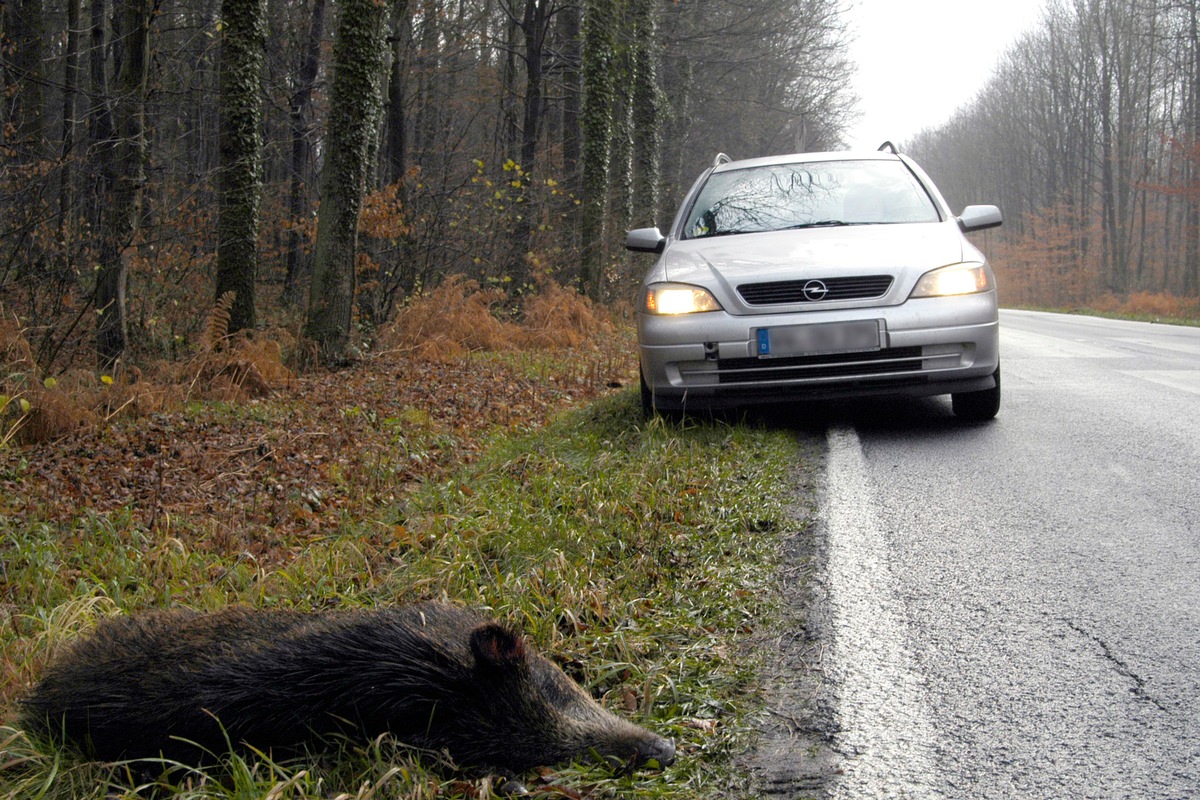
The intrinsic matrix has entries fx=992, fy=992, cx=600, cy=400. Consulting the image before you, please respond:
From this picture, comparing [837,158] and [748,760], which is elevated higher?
[837,158]

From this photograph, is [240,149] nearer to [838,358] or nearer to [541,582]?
[838,358]

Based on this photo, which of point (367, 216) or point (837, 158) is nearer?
point (837, 158)

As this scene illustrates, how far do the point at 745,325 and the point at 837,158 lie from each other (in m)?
2.76

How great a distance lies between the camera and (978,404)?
280 inches

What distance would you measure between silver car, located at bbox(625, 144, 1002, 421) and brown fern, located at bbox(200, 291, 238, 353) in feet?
16.9

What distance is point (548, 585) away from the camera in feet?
12.8

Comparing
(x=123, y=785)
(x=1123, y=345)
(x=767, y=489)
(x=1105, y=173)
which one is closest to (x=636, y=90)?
(x=1123, y=345)

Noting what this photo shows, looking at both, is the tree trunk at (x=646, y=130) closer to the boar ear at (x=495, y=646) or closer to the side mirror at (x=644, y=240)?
the side mirror at (x=644, y=240)

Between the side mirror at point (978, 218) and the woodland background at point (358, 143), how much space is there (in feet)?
21.2

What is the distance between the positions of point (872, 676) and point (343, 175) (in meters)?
9.26

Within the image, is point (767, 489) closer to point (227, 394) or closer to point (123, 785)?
point (123, 785)

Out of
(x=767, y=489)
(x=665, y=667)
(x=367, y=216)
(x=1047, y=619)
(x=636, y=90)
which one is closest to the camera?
(x=665, y=667)

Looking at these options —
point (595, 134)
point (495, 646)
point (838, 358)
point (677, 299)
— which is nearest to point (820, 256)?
point (838, 358)

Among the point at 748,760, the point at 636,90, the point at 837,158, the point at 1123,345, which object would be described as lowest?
the point at 748,760
